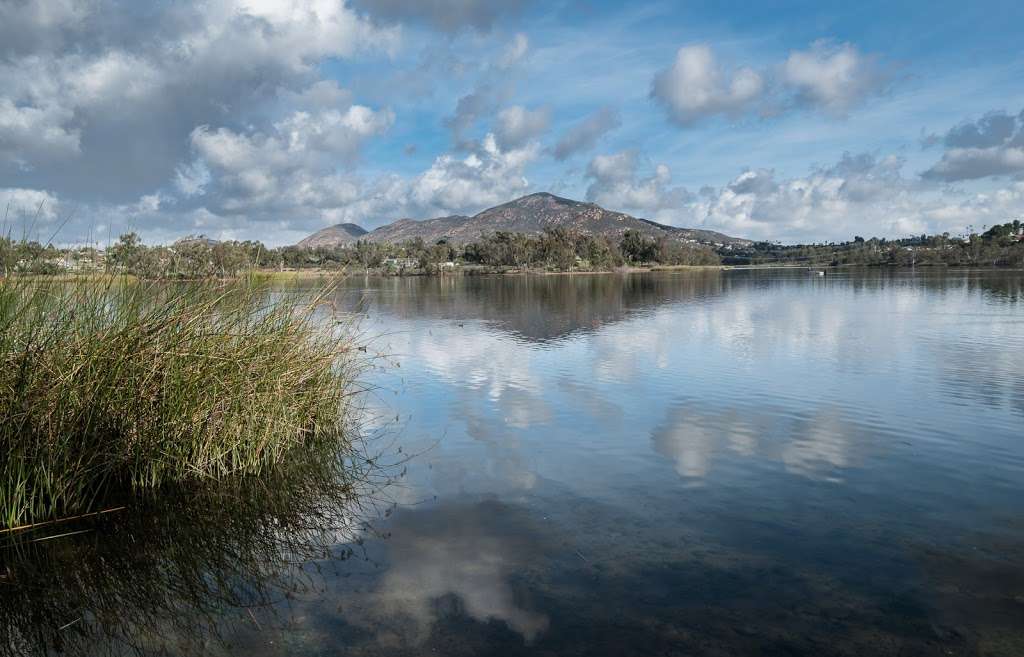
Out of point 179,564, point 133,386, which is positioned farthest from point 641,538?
point 133,386

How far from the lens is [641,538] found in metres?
7.89

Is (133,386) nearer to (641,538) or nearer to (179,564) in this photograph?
(179,564)

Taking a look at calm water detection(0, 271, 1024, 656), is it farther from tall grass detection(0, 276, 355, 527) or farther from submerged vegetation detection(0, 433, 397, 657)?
tall grass detection(0, 276, 355, 527)

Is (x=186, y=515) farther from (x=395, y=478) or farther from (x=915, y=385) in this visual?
(x=915, y=385)

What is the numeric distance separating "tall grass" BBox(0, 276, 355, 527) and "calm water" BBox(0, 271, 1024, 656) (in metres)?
0.88

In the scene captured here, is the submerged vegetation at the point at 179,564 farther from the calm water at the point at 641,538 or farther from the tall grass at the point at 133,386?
the tall grass at the point at 133,386

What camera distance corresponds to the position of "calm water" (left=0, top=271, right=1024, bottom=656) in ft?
19.5

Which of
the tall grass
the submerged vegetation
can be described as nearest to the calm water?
the submerged vegetation

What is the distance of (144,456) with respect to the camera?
8.38 metres

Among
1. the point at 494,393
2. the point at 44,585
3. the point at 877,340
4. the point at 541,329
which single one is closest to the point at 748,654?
the point at 44,585

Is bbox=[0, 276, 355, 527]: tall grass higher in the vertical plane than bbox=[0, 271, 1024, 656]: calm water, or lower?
higher

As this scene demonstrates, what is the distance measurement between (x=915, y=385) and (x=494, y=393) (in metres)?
10.5

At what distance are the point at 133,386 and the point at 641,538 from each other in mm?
6283

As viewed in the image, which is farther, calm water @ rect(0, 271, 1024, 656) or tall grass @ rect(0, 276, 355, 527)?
tall grass @ rect(0, 276, 355, 527)
